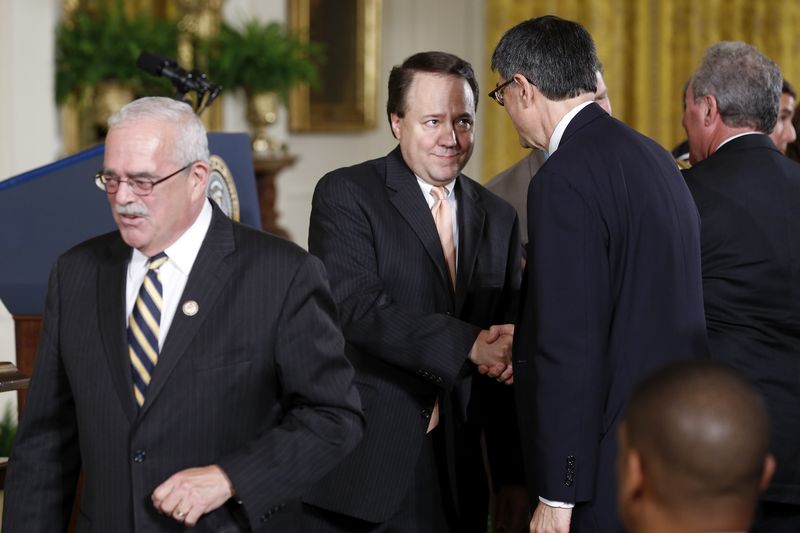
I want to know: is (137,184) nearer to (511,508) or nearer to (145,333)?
(145,333)

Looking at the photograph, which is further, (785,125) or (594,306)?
(785,125)

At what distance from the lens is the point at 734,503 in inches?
61.0

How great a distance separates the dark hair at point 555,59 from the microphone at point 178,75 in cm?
162

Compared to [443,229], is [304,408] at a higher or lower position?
lower

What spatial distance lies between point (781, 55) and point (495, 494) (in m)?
6.87

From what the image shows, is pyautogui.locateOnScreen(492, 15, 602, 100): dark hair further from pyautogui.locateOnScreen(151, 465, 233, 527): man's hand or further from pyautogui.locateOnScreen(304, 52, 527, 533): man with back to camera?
pyautogui.locateOnScreen(151, 465, 233, 527): man's hand

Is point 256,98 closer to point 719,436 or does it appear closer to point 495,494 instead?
point 495,494

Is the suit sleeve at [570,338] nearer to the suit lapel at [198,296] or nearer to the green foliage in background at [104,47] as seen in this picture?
the suit lapel at [198,296]

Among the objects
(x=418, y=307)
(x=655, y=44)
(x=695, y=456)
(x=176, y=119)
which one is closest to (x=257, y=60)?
(x=655, y=44)

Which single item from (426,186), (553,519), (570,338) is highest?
(426,186)

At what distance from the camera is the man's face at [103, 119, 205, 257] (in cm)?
232

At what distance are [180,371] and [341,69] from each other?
7146 mm

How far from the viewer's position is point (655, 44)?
941 centimetres

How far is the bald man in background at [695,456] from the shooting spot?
1.54 m
